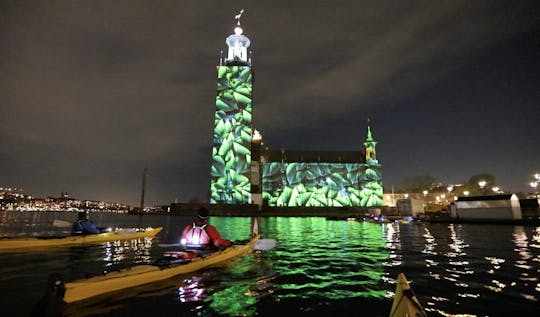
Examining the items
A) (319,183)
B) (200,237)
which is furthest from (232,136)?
(200,237)

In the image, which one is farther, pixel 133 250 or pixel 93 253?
pixel 133 250

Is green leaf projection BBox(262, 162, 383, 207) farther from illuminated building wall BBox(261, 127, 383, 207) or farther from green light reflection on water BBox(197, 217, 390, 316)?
green light reflection on water BBox(197, 217, 390, 316)

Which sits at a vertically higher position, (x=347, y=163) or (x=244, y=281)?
(x=347, y=163)

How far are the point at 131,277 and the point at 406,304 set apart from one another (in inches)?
265

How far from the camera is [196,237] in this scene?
11.1 meters

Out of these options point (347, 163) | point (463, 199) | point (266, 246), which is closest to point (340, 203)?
point (347, 163)

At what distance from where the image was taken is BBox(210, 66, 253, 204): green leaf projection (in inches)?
3061

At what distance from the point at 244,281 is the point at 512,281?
27.2 feet

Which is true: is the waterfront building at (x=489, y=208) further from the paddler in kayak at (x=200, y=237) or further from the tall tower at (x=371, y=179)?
the tall tower at (x=371, y=179)

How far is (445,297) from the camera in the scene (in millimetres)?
7109

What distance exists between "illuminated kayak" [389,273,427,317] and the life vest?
322 inches

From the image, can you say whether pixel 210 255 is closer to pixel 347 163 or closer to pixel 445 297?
pixel 445 297

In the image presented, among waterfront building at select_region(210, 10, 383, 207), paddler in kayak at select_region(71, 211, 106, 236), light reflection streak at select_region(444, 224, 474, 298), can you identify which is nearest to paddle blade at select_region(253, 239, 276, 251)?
light reflection streak at select_region(444, 224, 474, 298)

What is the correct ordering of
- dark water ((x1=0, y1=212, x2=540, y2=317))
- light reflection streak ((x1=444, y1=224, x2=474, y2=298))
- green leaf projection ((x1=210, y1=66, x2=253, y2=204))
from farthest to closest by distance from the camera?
green leaf projection ((x1=210, y1=66, x2=253, y2=204)) < light reflection streak ((x1=444, y1=224, x2=474, y2=298)) < dark water ((x1=0, y1=212, x2=540, y2=317))
